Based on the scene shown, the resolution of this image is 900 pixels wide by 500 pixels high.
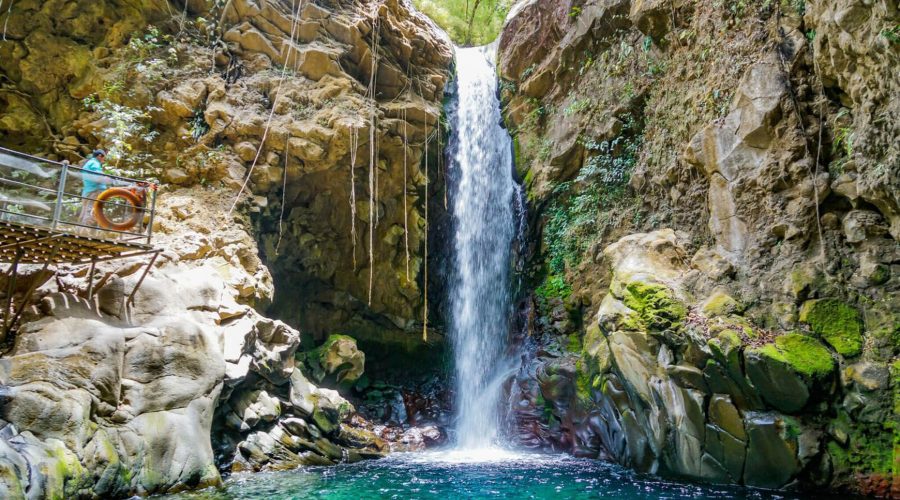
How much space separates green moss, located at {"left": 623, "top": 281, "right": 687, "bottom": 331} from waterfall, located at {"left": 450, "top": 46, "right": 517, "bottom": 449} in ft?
17.1

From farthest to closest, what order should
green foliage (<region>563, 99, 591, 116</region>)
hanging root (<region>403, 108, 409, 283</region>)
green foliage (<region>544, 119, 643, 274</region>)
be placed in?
hanging root (<region>403, 108, 409, 283</region>) → green foliage (<region>563, 99, 591, 116</region>) → green foliage (<region>544, 119, 643, 274</region>)

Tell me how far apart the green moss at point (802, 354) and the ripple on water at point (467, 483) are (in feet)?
5.61

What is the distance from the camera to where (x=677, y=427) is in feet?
25.8

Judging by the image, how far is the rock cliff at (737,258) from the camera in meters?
6.71

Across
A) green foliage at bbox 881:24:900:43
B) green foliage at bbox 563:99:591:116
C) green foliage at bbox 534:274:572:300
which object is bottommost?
green foliage at bbox 534:274:572:300

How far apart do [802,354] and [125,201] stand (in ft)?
31.6

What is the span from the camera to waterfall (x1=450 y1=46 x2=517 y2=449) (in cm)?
1401

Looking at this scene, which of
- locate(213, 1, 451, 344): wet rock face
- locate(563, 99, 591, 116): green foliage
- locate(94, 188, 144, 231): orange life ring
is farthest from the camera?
locate(563, 99, 591, 116): green foliage

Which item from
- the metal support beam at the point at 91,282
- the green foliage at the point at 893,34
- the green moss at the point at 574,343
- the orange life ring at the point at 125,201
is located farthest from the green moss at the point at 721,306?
the metal support beam at the point at 91,282

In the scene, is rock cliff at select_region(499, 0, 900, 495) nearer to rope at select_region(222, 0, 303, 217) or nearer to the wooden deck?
rope at select_region(222, 0, 303, 217)

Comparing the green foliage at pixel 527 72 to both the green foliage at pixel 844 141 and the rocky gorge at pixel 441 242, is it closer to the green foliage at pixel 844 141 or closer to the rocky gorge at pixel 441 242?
the rocky gorge at pixel 441 242

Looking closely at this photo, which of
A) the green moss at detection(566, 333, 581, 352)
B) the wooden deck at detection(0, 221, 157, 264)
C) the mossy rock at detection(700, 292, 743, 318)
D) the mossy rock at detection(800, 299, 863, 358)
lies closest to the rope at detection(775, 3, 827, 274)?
the mossy rock at detection(800, 299, 863, 358)

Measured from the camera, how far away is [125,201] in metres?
7.28

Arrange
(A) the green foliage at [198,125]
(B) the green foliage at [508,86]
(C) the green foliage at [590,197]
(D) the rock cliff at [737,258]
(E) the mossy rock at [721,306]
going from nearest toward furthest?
1. (D) the rock cliff at [737,258]
2. (E) the mossy rock at [721,306]
3. (A) the green foliage at [198,125]
4. (C) the green foliage at [590,197]
5. (B) the green foliage at [508,86]
